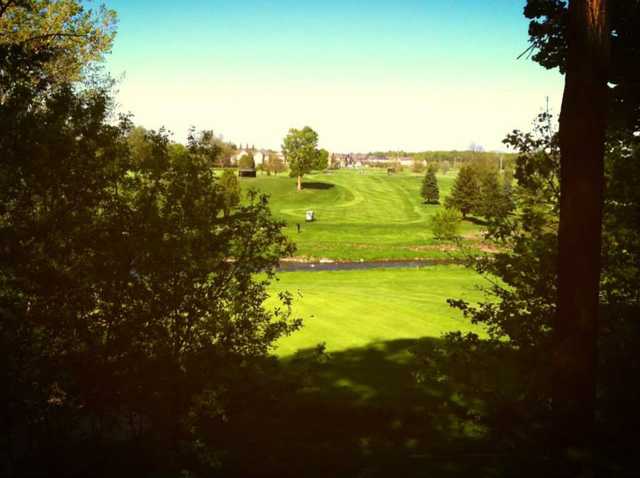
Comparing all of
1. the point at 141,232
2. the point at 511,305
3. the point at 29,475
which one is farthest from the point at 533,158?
the point at 29,475

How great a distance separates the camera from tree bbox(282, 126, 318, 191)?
12912 cm

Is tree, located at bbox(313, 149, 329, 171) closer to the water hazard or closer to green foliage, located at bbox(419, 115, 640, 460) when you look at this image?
the water hazard

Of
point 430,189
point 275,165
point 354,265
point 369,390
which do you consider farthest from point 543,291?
point 275,165

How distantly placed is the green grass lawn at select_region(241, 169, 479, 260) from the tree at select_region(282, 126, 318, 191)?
241 inches

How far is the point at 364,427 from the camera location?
15.5 metres

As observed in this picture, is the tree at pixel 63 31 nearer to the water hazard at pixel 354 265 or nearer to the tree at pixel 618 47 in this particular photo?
the tree at pixel 618 47

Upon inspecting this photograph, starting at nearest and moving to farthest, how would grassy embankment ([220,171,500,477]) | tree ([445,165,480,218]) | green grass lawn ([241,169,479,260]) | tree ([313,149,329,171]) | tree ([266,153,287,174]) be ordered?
1. grassy embankment ([220,171,500,477])
2. green grass lawn ([241,169,479,260])
3. tree ([445,165,480,218])
4. tree ([313,149,329,171])
5. tree ([266,153,287,174])

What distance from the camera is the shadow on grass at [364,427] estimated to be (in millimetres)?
10141

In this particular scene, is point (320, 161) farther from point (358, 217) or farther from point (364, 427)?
point (364, 427)

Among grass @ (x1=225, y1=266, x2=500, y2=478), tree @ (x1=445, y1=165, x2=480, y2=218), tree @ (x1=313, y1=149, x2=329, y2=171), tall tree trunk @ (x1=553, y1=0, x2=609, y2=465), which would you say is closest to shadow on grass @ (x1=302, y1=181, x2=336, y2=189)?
tree @ (x1=313, y1=149, x2=329, y2=171)

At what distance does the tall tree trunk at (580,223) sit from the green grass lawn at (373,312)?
32.9 feet

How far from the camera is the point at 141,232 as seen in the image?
33.6ft

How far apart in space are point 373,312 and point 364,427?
15.6 meters

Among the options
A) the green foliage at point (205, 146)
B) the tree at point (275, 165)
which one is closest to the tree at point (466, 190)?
the tree at point (275, 165)
